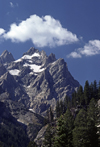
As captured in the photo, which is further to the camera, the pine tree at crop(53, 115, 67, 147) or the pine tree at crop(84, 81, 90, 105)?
the pine tree at crop(84, 81, 90, 105)

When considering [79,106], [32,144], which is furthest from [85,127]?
[79,106]

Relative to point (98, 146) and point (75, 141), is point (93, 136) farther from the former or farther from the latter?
point (75, 141)

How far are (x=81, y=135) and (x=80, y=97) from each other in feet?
324

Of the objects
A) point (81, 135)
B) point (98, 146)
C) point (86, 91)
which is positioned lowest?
point (98, 146)

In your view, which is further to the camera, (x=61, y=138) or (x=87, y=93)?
(x=87, y=93)

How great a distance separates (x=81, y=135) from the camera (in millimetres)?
41125

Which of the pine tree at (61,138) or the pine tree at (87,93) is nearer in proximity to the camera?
the pine tree at (61,138)

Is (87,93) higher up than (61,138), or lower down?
higher up

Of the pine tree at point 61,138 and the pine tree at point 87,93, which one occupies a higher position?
the pine tree at point 87,93

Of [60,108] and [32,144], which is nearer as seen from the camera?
[32,144]

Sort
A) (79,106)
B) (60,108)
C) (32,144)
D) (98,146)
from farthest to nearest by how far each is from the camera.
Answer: (60,108)
(79,106)
(32,144)
(98,146)

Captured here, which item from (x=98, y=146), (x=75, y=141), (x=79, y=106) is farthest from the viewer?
(x=79, y=106)

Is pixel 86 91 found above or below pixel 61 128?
above

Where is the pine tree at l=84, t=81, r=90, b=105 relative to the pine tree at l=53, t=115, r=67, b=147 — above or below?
above
